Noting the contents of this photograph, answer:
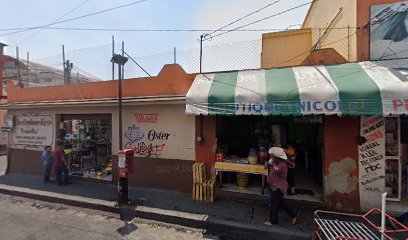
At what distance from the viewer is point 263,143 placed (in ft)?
27.0

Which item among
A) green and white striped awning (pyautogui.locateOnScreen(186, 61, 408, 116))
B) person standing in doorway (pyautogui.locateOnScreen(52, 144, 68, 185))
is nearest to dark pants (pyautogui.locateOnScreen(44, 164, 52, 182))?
person standing in doorway (pyautogui.locateOnScreen(52, 144, 68, 185))

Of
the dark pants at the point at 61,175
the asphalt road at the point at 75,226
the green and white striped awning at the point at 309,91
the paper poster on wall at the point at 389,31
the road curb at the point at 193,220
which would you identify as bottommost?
the asphalt road at the point at 75,226

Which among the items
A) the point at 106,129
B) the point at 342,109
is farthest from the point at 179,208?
the point at 106,129

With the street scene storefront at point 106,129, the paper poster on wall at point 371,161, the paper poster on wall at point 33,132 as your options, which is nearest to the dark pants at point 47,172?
the street scene storefront at point 106,129

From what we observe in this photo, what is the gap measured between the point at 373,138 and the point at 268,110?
8.55ft

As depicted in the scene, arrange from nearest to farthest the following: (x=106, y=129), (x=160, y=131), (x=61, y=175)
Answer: (x=160, y=131), (x=61, y=175), (x=106, y=129)

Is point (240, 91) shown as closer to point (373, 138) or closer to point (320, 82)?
point (320, 82)

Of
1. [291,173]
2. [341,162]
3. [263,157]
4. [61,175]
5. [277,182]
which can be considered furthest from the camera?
[61,175]

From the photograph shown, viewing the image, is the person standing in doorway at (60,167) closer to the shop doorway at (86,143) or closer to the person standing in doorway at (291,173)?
the shop doorway at (86,143)

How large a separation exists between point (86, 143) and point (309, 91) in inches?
356

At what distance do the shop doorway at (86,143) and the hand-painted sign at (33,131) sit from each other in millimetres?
453

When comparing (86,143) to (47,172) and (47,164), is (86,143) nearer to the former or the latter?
(47,164)

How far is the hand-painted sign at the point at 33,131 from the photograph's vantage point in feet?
30.8

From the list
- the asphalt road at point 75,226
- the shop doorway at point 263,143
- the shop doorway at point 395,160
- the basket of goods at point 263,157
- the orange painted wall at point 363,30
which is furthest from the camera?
the shop doorway at point 263,143
